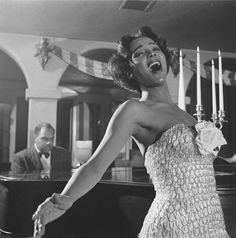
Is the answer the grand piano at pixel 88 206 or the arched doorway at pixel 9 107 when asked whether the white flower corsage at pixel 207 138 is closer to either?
the grand piano at pixel 88 206

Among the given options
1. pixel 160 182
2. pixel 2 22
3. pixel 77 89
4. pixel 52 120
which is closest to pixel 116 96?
pixel 77 89

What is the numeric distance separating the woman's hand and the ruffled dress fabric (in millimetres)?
352

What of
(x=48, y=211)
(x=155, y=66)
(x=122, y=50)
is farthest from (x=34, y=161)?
(x=48, y=211)

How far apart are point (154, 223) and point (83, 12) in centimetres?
537

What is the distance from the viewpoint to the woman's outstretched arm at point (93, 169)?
35.8 inches

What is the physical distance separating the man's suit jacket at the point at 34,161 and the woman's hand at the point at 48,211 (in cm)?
306

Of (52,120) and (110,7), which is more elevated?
(110,7)

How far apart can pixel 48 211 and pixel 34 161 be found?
13.3 ft

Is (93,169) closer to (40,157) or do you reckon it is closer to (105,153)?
(105,153)

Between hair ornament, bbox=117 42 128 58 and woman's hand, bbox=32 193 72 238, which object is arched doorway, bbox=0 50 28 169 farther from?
woman's hand, bbox=32 193 72 238

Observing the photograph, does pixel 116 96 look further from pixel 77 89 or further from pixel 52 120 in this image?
pixel 52 120

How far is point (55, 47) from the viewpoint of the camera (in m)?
7.00

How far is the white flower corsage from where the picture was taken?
3.75 feet

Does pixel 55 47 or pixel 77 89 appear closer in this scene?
pixel 55 47
